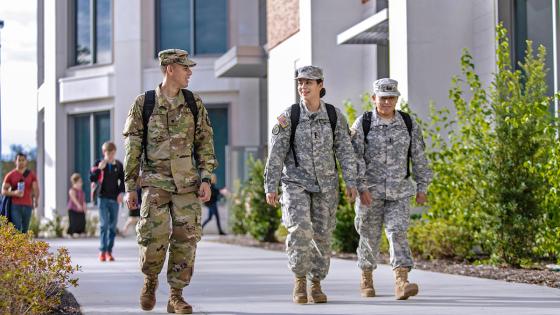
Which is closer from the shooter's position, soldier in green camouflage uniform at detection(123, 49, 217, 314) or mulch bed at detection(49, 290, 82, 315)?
soldier in green camouflage uniform at detection(123, 49, 217, 314)

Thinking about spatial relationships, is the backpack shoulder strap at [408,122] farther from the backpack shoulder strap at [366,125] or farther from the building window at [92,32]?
the building window at [92,32]

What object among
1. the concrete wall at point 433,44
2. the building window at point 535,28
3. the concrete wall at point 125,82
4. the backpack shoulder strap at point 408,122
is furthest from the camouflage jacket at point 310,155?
the concrete wall at point 125,82

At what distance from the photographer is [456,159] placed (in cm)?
1377

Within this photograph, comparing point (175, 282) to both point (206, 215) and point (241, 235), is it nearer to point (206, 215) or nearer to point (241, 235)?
point (241, 235)

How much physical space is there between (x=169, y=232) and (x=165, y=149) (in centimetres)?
65

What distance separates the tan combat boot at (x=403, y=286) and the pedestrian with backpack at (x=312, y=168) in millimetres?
638

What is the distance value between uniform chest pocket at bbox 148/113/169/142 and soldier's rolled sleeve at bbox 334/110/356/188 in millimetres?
1577

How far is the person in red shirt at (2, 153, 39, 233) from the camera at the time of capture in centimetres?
1619

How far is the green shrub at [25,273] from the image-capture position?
7.32 meters

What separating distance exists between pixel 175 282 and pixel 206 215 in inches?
819

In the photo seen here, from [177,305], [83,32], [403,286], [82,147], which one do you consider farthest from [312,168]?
[83,32]

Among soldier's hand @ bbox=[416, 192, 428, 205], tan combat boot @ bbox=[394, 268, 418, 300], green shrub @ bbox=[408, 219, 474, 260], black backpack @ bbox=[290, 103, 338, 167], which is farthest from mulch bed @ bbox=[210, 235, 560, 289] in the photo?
black backpack @ bbox=[290, 103, 338, 167]

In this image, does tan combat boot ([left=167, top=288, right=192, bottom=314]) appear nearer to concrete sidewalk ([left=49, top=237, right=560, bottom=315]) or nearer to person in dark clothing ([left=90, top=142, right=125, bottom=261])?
concrete sidewalk ([left=49, top=237, right=560, bottom=315])

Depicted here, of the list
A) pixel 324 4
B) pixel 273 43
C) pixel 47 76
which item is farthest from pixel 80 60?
pixel 324 4
